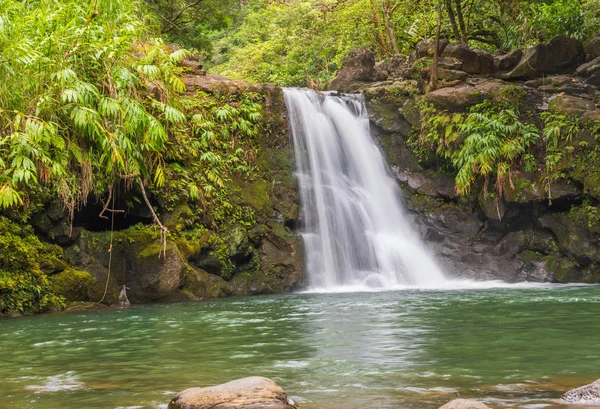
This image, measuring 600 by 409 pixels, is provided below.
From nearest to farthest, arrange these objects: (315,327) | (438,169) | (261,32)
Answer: (315,327)
(438,169)
(261,32)

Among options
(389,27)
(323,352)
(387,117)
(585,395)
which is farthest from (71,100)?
(389,27)

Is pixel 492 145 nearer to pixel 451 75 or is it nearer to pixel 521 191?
pixel 521 191

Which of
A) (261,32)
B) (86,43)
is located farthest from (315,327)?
(261,32)

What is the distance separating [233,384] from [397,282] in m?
10.8

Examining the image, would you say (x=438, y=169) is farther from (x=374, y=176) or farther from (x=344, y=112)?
(x=344, y=112)

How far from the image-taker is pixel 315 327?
8.61 metres

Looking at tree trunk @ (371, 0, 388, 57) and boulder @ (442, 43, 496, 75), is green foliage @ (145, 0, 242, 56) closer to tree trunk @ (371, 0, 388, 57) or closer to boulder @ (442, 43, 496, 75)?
tree trunk @ (371, 0, 388, 57)

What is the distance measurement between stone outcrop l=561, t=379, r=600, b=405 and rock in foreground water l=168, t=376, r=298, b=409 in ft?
6.11

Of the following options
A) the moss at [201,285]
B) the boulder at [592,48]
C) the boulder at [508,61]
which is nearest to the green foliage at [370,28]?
the boulder at [592,48]

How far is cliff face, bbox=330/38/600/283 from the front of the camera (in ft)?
49.6

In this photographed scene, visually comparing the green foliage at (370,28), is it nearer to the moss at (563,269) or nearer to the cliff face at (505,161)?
the cliff face at (505,161)

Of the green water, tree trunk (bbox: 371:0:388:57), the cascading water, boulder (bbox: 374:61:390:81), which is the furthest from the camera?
tree trunk (bbox: 371:0:388:57)

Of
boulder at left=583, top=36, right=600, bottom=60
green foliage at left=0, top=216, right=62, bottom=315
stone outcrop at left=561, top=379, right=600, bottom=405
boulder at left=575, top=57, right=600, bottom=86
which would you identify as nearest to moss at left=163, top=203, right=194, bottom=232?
green foliage at left=0, top=216, right=62, bottom=315

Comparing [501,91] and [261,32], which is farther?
[261,32]
